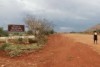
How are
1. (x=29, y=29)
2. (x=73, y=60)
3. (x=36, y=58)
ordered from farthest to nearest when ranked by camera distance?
(x=29, y=29), (x=36, y=58), (x=73, y=60)

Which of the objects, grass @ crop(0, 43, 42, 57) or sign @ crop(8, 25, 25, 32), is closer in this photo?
grass @ crop(0, 43, 42, 57)

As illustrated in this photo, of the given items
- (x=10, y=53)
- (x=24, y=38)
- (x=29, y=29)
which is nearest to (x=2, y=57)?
(x=10, y=53)

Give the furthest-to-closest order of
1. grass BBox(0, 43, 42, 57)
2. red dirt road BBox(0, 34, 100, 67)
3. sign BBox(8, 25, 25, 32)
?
sign BBox(8, 25, 25, 32), grass BBox(0, 43, 42, 57), red dirt road BBox(0, 34, 100, 67)

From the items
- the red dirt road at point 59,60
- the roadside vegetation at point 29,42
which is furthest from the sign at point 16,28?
the red dirt road at point 59,60

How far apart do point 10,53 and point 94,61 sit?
7801mm

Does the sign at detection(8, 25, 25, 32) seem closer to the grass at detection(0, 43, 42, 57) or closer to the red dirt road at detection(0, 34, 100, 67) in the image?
the grass at detection(0, 43, 42, 57)

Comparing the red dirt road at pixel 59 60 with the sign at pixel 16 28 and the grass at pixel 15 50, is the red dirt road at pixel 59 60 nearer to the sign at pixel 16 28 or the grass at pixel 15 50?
the grass at pixel 15 50

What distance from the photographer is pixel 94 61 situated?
19781 mm

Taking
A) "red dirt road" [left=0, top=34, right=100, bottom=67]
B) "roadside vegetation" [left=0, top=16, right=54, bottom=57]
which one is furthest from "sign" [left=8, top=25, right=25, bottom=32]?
"red dirt road" [left=0, top=34, right=100, bottom=67]

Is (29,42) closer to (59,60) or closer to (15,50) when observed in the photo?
(15,50)

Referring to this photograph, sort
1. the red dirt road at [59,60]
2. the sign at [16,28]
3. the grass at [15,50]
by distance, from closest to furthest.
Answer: the red dirt road at [59,60]
the grass at [15,50]
the sign at [16,28]

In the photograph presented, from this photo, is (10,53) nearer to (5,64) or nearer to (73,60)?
(5,64)

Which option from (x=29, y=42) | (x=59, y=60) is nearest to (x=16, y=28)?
(x=29, y=42)

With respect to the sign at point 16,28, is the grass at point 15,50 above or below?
below
